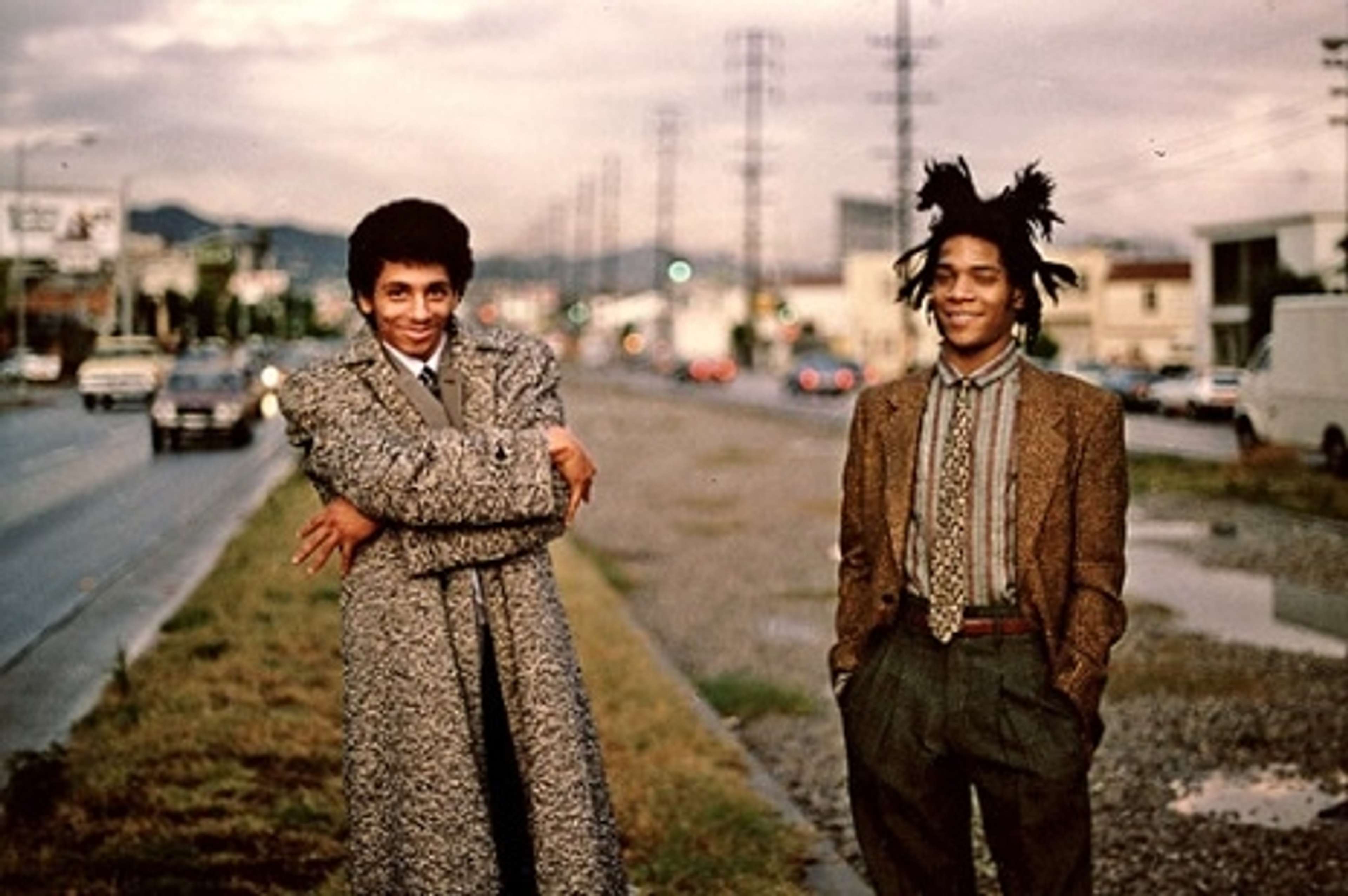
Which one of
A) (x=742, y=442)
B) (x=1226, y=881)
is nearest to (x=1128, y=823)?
(x=1226, y=881)

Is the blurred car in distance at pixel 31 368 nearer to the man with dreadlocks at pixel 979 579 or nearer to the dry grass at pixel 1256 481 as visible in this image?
the dry grass at pixel 1256 481

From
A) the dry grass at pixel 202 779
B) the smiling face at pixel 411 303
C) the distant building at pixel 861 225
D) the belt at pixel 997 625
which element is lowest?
the dry grass at pixel 202 779

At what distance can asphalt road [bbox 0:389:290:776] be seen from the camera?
9.99 metres

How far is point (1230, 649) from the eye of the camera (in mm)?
11133

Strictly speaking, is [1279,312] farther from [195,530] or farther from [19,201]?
[19,201]

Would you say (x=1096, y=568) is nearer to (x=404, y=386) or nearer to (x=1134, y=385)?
(x=404, y=386)

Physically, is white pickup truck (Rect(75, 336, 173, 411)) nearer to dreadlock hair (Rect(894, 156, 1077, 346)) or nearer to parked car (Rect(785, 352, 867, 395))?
parked car (Rect(785, 352, 867, 395))

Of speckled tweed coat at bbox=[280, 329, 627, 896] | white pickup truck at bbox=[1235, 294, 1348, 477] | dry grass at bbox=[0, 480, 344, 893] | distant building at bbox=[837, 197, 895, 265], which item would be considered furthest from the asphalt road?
distant building at bbox=[837, 197, 895, 265]

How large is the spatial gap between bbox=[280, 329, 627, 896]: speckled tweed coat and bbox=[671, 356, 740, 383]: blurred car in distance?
255ft

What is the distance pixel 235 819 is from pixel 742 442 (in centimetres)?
3076

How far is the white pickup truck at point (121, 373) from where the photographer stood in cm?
4503

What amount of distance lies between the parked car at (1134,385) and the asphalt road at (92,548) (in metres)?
27.0

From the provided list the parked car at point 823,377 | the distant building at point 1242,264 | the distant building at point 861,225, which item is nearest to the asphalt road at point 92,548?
the parked car at point 823,377

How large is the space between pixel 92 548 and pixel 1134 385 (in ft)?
137
